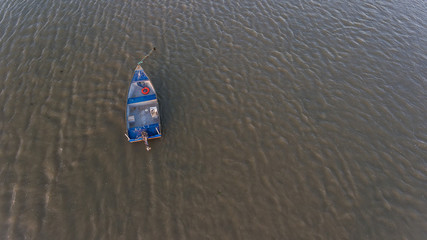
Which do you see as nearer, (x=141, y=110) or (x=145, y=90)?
(x=141, y=110)

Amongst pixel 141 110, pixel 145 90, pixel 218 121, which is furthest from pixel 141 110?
pixel 218 121

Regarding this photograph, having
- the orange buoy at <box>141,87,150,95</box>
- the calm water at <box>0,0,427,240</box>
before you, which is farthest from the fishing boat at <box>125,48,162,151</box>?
the calm water at <box>0,0,427,240</box>

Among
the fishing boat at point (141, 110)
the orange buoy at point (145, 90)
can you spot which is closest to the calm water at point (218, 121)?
the fishing boat at point (141, 110)

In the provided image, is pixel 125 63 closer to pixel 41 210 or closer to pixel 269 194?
pixel 41 210

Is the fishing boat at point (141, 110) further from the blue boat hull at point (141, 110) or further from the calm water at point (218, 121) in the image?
the calm water at point (218, 121)

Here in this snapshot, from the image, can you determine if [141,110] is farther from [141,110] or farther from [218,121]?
[218,121]

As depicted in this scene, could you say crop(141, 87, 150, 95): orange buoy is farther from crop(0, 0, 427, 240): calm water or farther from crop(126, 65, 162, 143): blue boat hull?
crop(0, 0, 427, 240): calm water

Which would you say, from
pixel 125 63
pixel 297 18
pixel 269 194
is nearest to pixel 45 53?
pixel 125 63
